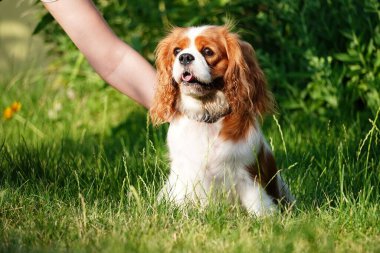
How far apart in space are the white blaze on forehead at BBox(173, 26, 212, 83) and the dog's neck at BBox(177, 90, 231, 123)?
101 mm

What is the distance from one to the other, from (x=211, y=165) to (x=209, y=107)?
25 centimetres

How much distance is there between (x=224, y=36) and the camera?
350 cm

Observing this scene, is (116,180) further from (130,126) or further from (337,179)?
(130,126)

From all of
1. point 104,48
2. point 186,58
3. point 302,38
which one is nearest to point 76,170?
point 104,48

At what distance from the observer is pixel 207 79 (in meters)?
3.35

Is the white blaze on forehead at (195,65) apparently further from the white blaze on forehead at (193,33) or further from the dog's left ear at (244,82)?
the dog's left ear at (244,82)

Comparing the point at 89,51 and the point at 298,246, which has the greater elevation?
the point at 89,51

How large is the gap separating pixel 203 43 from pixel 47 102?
312 centimetres

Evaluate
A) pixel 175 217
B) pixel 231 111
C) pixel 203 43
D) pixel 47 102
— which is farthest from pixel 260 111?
pixel 47 102

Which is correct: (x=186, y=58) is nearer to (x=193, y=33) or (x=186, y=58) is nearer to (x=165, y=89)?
(x=193, y=33)

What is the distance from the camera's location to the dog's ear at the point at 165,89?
354cm

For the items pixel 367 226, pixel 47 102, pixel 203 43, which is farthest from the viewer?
pixel 47 102

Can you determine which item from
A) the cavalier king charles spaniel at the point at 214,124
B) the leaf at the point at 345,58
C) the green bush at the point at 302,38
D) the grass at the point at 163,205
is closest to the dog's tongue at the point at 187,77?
the cavalier king charles spaniel at the point at 214,124

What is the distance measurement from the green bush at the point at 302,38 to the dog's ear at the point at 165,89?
56.5 inches
